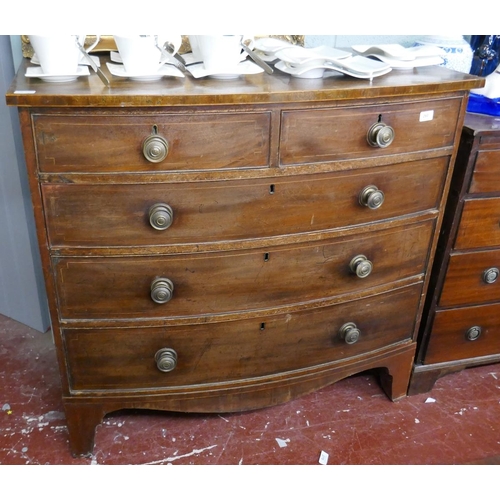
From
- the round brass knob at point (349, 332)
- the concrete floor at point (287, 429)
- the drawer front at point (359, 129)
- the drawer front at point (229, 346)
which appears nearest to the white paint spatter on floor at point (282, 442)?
the concrete floor at point (287, 429)

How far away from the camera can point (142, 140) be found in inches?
46.1

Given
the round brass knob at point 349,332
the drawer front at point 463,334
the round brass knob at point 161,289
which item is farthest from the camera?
the drawer front at point 463,334

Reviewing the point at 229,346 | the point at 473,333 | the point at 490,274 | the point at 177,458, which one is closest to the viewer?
the point at 229,346

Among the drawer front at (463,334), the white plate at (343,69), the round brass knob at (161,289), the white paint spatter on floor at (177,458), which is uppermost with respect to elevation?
the white plate at (343,69)

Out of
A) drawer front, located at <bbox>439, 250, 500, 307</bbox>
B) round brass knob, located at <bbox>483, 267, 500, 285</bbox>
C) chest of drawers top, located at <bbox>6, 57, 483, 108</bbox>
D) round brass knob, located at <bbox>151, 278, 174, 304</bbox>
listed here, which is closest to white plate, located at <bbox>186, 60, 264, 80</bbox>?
chest of drawers top, located at <bbox>6, 57, 483, 108</bbox>

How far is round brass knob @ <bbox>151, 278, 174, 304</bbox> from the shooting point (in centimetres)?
133

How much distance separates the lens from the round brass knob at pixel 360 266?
4.79 feet

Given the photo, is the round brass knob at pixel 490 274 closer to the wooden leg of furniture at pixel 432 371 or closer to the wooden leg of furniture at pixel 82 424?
the wooden leg of furniture at pixel 432 371

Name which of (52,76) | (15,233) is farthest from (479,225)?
(15,233)

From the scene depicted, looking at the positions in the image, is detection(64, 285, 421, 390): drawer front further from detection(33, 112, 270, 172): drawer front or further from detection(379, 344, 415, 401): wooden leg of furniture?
detection(33, 112, 270, 172): drawer front

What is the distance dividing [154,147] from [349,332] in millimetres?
793

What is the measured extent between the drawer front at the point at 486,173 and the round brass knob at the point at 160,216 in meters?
0.88

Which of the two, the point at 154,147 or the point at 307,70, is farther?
the point at 307,70

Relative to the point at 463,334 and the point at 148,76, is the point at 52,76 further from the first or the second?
the point at 463,334
